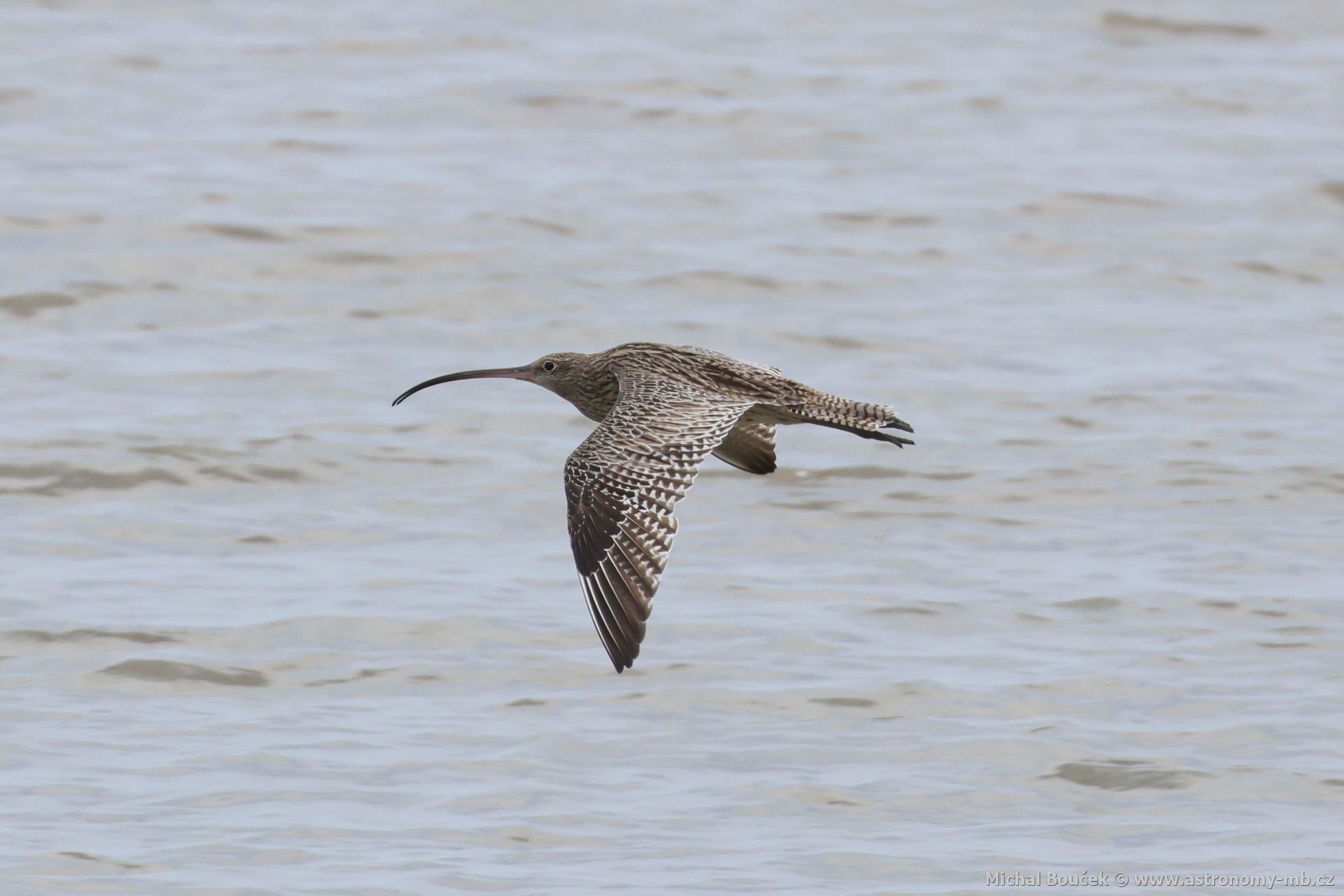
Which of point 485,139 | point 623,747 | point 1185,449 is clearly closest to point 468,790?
point 623,747

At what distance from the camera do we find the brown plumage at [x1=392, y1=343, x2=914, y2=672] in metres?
8.90

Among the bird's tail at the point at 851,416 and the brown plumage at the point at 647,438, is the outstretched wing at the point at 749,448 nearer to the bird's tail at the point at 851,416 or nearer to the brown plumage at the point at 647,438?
the brown plumage at the point at 647,438

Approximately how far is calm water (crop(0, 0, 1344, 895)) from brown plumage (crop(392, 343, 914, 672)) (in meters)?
1.29

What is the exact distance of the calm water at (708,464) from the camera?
10266 mm

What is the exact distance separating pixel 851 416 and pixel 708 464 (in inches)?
200

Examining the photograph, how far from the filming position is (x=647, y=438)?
→ 9305 millimetres

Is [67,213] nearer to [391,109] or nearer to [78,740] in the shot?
[391,109]

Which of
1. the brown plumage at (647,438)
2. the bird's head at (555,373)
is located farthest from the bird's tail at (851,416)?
the bird's head at (555,373)

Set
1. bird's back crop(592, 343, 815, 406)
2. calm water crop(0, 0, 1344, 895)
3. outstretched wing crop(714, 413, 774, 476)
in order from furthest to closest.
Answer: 1. outstretched wing crop(714, 413, 774, 476)
2. calm water crop(0, 0, 1344, 895)
3. bird's back crop(592, 343, 815, 406)

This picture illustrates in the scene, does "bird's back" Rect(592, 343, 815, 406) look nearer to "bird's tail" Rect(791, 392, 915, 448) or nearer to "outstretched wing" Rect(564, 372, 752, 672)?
"bird's tail" Rect(791, 392, 915, 448)

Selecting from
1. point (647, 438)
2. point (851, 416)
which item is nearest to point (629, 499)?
point (647, 438)

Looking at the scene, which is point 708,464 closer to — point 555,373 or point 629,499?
point 555,373

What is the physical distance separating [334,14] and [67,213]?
6.06m

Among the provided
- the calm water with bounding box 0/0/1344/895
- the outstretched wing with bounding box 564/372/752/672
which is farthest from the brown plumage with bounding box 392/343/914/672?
the calm water with bounding box 0/0/1344/895
